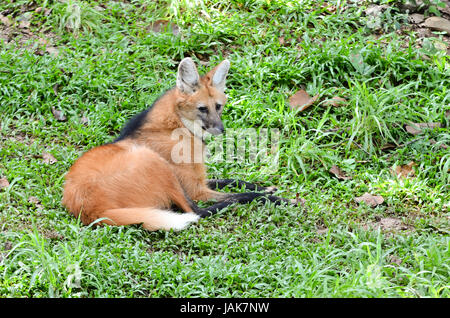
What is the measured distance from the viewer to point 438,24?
5.96 m

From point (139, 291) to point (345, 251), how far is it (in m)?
1.28

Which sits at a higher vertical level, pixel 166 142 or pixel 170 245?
pixel 166 142

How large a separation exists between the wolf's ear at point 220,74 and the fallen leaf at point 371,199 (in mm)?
1422

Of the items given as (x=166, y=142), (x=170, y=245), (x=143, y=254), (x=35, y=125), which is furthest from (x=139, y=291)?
(x=35, y=125)

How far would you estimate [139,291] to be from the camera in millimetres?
2986

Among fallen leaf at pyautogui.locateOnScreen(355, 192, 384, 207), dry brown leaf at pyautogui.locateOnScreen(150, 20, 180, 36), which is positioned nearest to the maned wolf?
fallen leaf at pyautogui.locateOnScreen(355, 192, 384, 207)

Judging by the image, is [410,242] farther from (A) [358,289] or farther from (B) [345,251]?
(A) [358,289]

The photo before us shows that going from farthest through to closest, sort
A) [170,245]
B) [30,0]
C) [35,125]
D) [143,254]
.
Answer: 1. [30,0]
2. [35,125]
3. [170,245]
4. [143,254]

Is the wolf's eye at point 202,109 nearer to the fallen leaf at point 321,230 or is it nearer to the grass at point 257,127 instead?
the grass at point 257,127

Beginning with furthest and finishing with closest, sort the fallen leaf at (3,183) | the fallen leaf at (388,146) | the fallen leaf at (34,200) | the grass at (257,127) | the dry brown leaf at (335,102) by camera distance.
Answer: the dry brown leaf at (335,102) < the fallen leaf at (388,146) < the fallen leaf at (3,183) < the fallen leaf at (34,200) < the grass at (257,127)

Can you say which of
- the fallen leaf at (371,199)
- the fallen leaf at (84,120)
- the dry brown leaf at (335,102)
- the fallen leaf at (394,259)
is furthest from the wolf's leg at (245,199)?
the fallen leaf at (84,120)

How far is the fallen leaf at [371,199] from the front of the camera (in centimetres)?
420

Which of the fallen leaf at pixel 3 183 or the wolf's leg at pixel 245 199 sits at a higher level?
the fallen leaf at pixel 3 183

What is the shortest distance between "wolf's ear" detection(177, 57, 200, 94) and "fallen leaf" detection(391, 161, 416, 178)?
1768 mm
